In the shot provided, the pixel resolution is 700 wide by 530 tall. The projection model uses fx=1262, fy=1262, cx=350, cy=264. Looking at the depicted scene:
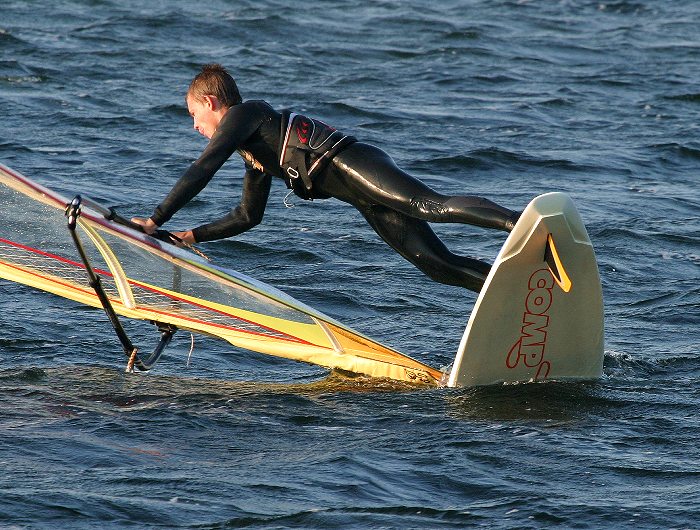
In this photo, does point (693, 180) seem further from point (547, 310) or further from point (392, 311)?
point (547, 310)

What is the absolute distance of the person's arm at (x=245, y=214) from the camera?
24.4ft

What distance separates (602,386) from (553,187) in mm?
5570

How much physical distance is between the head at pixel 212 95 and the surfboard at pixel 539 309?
1.71 metres

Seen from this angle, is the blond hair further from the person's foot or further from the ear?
the person's foot

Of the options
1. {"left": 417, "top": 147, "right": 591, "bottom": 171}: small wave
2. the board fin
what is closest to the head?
the board fin

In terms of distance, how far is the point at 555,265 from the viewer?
670 cm

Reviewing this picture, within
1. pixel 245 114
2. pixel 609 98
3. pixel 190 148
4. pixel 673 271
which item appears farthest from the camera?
pixel 609 98

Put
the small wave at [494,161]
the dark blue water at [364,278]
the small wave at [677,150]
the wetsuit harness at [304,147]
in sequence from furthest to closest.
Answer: the small wave at [677,150]
the small wave at [494,161]
the wetsuit harness at [304,147]
the dark blue water at [364,278]

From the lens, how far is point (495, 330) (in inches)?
275

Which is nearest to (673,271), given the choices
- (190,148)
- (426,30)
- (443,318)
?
(443,318)

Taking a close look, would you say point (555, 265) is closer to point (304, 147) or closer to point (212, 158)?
point (304, 147)

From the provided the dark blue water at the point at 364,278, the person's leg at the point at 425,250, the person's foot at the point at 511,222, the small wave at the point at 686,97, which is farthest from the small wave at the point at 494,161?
the person's foot at the point at 511,222

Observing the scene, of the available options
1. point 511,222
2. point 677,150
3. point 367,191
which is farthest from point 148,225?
point 677,150

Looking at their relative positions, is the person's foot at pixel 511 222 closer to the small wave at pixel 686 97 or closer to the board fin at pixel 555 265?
the board fin at pixel 555 265
